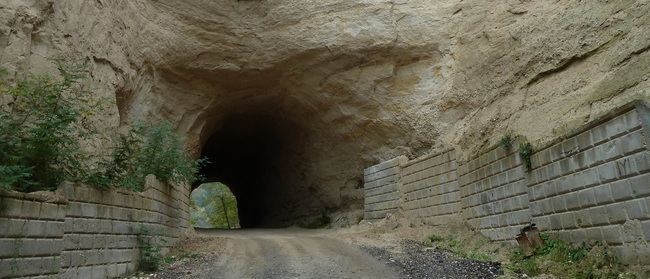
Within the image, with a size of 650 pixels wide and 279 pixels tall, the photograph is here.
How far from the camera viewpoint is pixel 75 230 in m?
6.07

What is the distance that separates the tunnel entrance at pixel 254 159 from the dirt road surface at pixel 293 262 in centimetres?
752

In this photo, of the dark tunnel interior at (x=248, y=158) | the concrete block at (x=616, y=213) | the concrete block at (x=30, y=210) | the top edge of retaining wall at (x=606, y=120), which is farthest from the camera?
the dark tunnel interior at (x=248, y=158)

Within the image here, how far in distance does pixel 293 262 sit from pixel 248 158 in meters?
14.5

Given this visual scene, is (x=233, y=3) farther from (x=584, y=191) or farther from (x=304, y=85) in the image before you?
(x=584, y=191)

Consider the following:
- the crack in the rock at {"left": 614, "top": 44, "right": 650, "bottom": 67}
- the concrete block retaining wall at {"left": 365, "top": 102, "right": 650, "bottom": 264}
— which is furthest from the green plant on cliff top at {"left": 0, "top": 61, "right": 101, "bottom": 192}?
the crack in the rock at {"left": 614, "top": 44, "right": 650, "bottom": 67}

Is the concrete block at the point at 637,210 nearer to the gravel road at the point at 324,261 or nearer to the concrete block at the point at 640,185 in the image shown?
the concrete block at the point at 640,185

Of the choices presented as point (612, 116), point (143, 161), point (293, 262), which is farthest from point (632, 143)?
point (143, 161)

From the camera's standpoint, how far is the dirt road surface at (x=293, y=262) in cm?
760

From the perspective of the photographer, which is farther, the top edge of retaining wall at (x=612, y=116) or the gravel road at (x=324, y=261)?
the gravel road at (x=324, y=261)

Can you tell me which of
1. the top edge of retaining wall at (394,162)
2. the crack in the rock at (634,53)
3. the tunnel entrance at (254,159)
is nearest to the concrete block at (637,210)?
the crack in the rock at (634,53)

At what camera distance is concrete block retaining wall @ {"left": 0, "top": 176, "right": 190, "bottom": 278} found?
16.3 ft

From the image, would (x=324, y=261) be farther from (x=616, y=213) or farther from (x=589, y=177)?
(x=616, y=213)

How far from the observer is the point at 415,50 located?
44.6 feet

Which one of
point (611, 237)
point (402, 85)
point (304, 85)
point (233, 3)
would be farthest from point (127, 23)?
point (611, 237)
